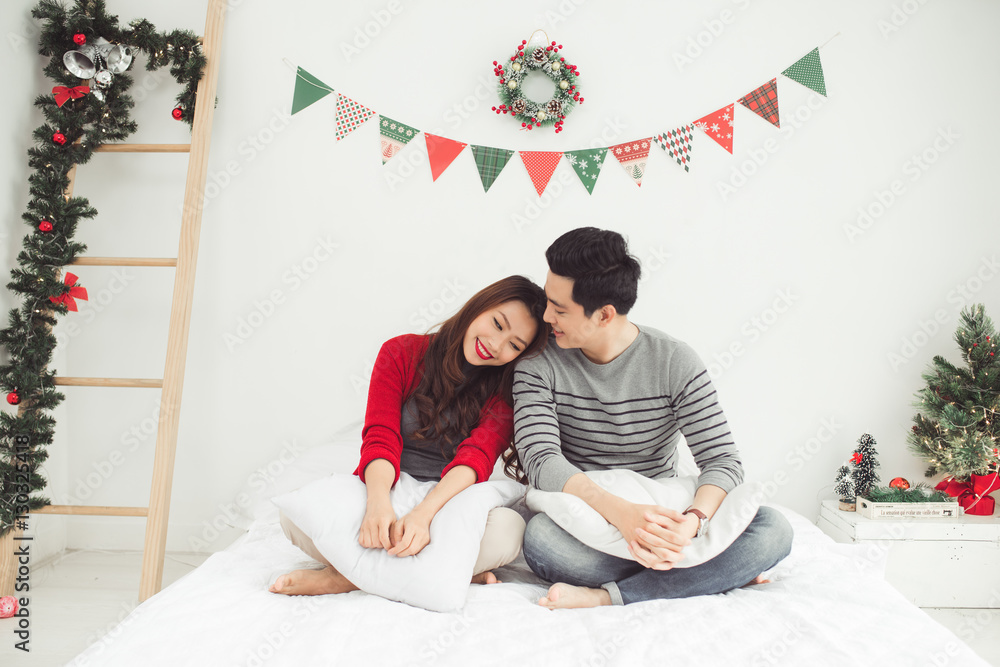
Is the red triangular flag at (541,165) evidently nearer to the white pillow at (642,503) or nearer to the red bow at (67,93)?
the white pillow at (642,503)

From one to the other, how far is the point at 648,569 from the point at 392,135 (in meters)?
1.62

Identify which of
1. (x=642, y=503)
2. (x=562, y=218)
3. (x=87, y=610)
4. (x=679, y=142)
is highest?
(x=679, y=142)

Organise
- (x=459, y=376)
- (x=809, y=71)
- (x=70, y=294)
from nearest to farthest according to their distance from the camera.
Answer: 1. (x=459, y=376)
2. (x=70, y=294)
3. (x=809, y=71)

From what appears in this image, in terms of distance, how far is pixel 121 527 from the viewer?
226 cm

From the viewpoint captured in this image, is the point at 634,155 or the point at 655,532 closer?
the point at 655,532

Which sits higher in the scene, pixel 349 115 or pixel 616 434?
pixel 349 115

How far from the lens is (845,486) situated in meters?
2.08

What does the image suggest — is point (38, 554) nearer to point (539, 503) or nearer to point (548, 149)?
point (539, 503)

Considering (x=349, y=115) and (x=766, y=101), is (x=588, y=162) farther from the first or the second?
(x=349, y=115)

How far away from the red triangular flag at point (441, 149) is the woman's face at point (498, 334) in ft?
3.01

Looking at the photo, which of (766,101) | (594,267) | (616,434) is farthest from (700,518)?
(766,101)

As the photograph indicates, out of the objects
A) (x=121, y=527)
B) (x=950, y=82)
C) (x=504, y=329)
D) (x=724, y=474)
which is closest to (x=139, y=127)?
(x=121, y=527)

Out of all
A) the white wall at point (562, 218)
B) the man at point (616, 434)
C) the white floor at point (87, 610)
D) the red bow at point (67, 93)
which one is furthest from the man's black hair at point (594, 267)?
the red bow at point (67, 93)

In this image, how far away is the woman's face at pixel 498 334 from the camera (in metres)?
1.45
